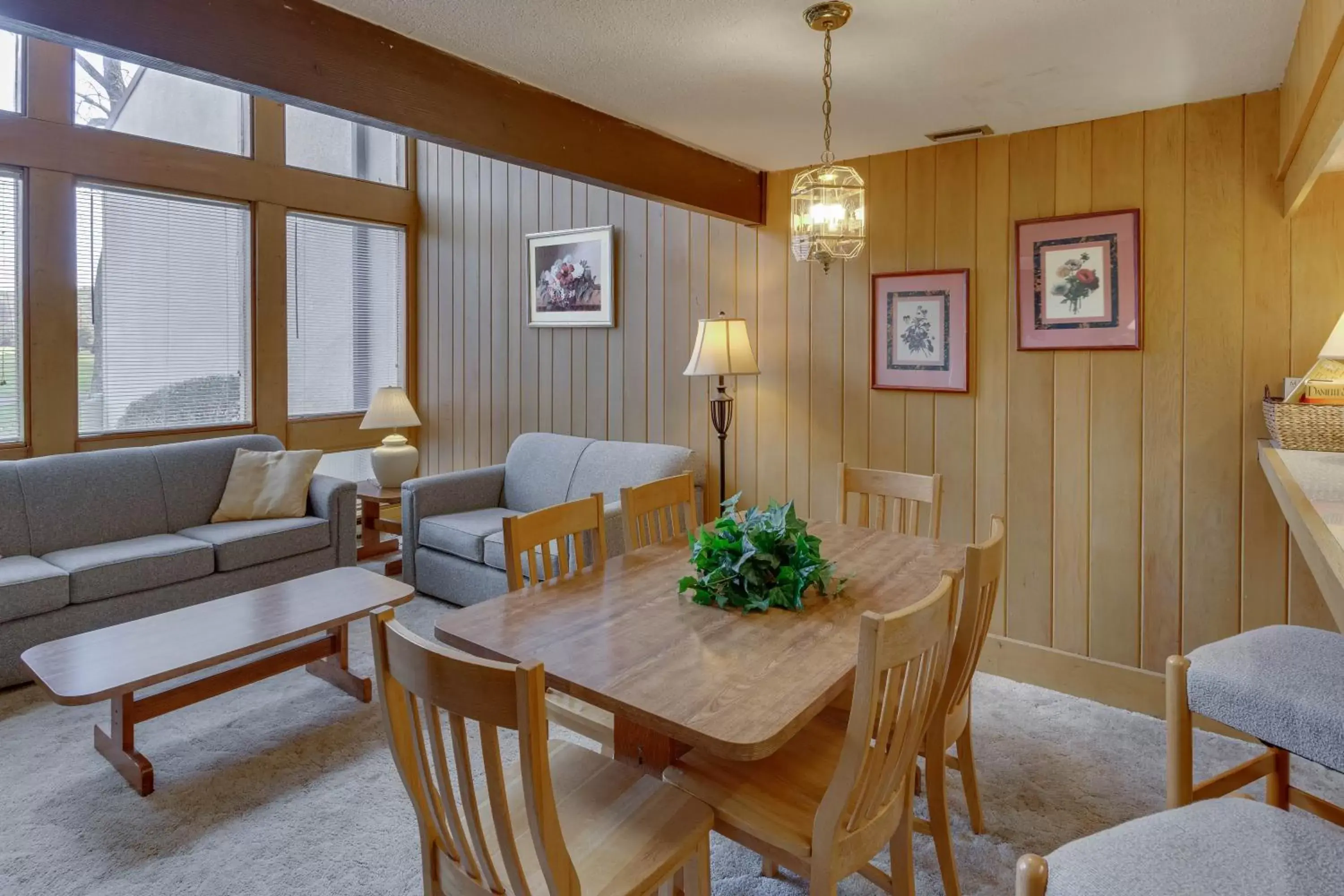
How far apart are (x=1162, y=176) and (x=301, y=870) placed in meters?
3.52

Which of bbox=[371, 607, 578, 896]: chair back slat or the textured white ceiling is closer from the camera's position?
bbox=[371, 607, 578, 896]: chair back slat

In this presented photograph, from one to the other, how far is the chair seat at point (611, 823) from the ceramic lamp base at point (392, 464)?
329 cm

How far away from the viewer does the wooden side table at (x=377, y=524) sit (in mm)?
4492

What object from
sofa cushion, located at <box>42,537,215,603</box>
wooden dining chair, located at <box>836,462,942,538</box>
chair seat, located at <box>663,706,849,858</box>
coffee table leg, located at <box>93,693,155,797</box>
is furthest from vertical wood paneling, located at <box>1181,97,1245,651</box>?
sofa cushion, located at <box>42,537,215,603</box>

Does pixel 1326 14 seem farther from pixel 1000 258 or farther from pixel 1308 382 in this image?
pixel 1000 258

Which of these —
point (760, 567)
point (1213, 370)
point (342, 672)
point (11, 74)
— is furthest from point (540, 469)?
point (11, 74)

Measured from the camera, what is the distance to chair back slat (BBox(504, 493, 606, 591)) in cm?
201

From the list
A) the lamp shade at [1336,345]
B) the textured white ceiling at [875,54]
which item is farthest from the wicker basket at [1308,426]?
the textured white ceiling at [875,54]

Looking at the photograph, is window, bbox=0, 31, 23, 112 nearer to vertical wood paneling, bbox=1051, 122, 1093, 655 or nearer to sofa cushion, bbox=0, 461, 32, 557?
sofa cushion, bbox=0, 461, 32, 557

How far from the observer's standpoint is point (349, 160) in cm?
515

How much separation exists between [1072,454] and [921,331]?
0.78 metres

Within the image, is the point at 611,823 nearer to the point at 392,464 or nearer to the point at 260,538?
the point at 260,538

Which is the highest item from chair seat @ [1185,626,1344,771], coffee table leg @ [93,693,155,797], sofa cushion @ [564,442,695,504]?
sofa cushion @ [564,442,695,504]

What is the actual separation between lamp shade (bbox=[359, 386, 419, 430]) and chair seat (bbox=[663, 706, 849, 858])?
3.59m
